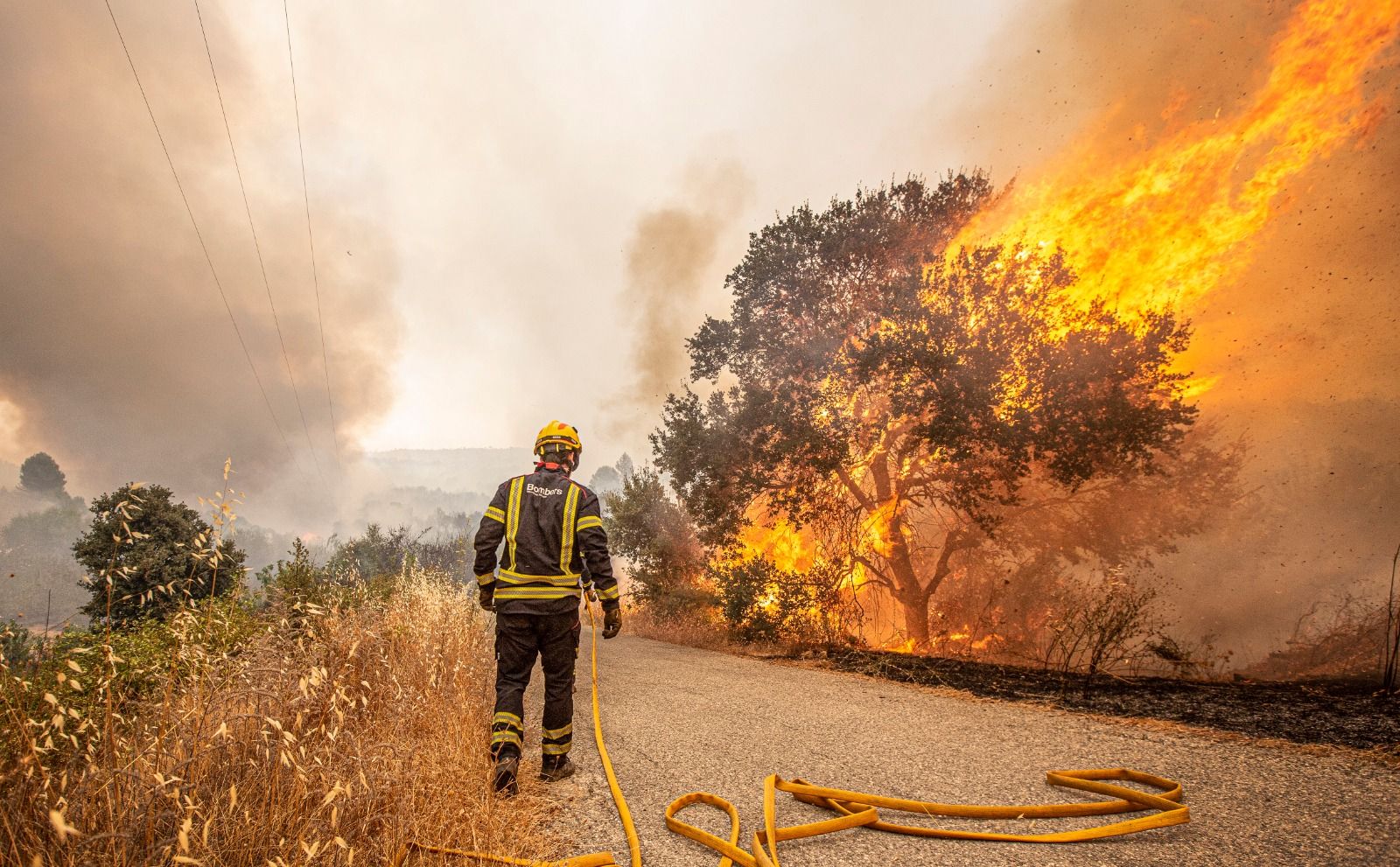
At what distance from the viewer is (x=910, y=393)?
10805 mm

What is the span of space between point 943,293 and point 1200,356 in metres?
4.96

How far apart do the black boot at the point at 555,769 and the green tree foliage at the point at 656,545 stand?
10478 millimetres

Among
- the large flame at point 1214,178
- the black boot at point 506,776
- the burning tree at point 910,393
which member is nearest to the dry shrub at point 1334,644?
the burning tree at point 910,393

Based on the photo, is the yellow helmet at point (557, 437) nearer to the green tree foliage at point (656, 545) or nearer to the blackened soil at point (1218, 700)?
the blackened soil at point (1218, 700)

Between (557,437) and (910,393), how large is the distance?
834 centimetres

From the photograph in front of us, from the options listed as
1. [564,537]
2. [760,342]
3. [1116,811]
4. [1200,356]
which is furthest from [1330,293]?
[564,537]

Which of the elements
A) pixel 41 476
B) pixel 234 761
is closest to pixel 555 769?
pixel 234 761

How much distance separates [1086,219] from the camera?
36.1ft

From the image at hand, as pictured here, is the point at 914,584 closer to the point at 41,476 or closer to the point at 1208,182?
the point at 1208,182

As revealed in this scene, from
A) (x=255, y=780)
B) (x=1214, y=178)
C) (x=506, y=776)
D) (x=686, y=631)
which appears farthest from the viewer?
(x=686, y=631)

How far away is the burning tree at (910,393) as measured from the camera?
9734mm

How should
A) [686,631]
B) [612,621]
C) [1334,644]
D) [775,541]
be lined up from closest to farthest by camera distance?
[612,621]
[1334,644]
[686,631]
[775,541]

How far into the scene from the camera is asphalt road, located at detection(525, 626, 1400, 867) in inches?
109

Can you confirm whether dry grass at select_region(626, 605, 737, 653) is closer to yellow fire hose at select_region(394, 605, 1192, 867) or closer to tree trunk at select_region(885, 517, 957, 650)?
tree trunk at select_region(885, 517, 957, 650)
